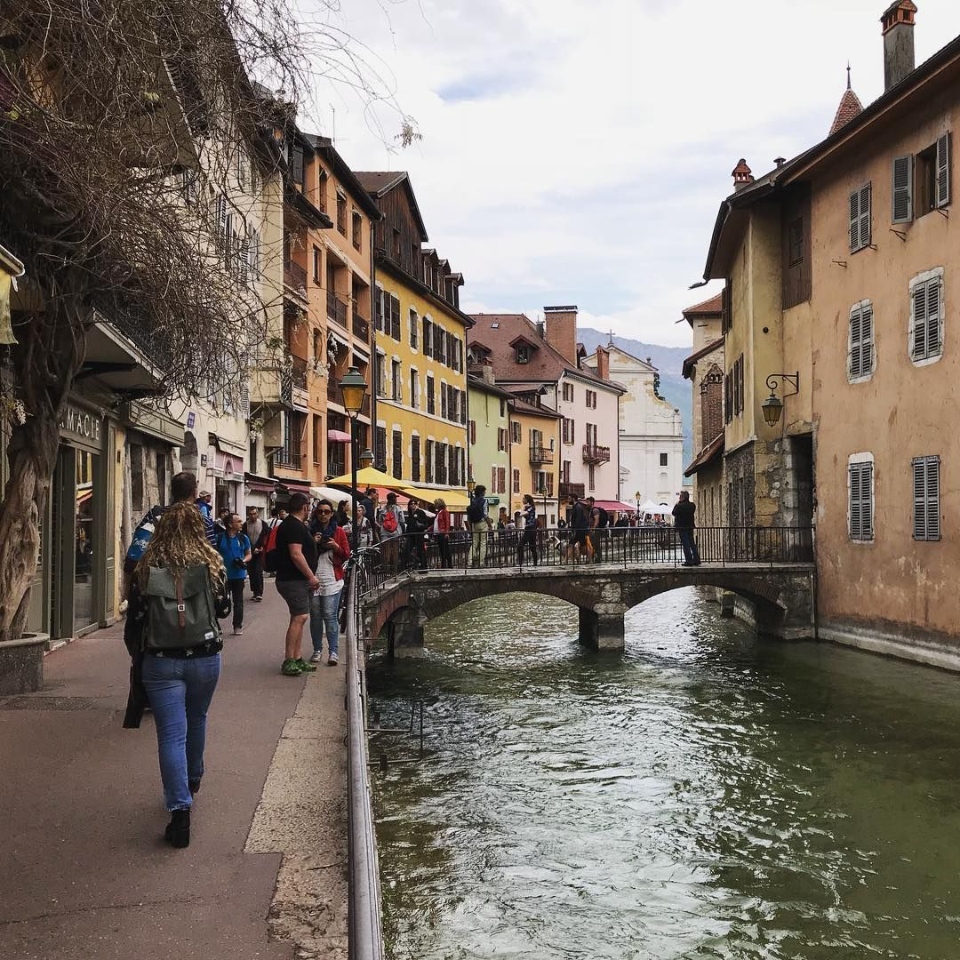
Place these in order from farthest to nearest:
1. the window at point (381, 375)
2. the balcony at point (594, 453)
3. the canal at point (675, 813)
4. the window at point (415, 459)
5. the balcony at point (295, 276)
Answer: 1. the balcony at point (594, 453)
2. the window at point (415, 459)
3. the window at point (381, 375)
4. the balcony at point (295, 276)
5. the canal at point (675, 813)

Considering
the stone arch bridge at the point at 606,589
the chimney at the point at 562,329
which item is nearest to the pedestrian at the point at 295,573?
the stone arch bridge at the point at 606,589

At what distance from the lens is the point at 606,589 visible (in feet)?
81.5

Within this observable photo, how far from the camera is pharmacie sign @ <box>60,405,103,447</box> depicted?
42.1ft

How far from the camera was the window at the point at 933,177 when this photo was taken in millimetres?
18266

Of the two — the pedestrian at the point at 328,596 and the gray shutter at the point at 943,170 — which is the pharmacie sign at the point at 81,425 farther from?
the gray shutter at the point at 943,170

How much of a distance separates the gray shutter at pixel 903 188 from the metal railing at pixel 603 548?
23.8ft

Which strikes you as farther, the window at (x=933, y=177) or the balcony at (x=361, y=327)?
the balcony at (x=361, y=327)

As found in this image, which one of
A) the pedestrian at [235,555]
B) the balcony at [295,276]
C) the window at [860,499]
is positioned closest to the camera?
the pedestrian at [235,555]

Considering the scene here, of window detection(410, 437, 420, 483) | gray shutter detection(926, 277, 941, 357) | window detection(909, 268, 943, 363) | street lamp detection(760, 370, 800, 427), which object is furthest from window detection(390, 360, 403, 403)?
gray shutter detection(926, 277, 941, 357)

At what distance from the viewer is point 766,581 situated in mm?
24219

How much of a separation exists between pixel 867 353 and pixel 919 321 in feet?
6.49

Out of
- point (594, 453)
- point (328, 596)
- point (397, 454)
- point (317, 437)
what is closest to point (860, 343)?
point (328, 596)

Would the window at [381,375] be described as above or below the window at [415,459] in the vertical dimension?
above

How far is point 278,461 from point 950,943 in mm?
25361
